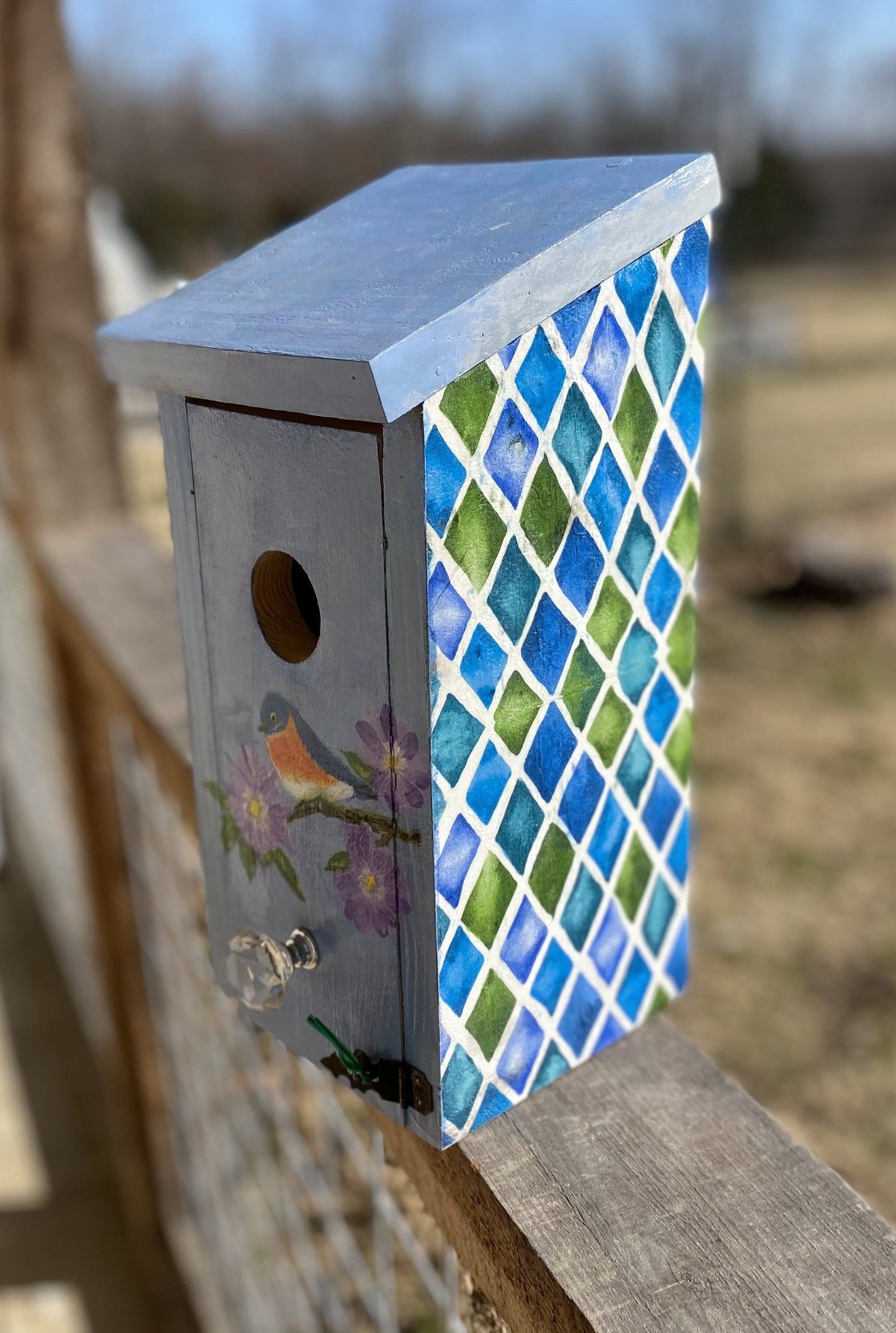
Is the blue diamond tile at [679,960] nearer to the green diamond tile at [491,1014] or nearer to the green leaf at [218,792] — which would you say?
the green diamond tile at [491,1014]

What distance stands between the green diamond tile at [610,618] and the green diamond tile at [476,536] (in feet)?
0.34

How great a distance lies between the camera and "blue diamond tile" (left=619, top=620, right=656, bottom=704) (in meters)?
0.74

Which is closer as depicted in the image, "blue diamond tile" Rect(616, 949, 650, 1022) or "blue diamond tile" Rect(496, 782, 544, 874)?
"blue diamond tile" Rect(496, 782, 544, 874)

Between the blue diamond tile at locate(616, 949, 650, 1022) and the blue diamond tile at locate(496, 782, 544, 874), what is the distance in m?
0.16

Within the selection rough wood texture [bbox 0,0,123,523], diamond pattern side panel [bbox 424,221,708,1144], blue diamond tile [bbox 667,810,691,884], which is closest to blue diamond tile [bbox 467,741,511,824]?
diamond pattern side panel [bbox 424,221,708,1144]

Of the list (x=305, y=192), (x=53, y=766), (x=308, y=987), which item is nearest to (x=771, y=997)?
(x=53, y=766)

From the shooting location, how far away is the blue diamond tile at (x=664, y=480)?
729 mm

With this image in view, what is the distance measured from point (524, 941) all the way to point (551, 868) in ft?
0.16

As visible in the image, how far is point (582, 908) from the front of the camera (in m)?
0.77

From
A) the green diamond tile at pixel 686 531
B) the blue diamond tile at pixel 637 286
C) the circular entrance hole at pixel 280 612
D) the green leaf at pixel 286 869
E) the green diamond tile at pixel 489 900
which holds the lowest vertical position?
the green leaf at pixel 286 869

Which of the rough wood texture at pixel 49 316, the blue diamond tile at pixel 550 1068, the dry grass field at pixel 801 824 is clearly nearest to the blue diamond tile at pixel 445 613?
the blue diamond tile at pixel 550 1068

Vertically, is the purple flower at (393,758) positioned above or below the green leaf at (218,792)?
above

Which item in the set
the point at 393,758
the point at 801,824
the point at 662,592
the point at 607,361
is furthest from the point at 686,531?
the point at 801,824

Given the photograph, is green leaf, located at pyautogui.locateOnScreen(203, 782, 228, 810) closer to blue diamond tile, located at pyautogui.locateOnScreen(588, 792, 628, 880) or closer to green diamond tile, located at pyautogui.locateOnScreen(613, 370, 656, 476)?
blue diamond tile, located at pyautogui.locateOnScreen(588, 792, 628, 880)
